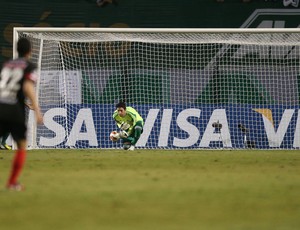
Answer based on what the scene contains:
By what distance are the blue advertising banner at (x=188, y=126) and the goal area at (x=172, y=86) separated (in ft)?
0.10

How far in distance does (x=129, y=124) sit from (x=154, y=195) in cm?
1255

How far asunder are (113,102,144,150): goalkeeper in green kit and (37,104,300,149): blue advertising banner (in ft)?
5.07

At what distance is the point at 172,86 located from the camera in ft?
89.9

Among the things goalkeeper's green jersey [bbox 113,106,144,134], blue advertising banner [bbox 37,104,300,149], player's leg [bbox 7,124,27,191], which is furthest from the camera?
blue advertising banner [bbox 37,104,300,149]

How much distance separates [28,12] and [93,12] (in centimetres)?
202

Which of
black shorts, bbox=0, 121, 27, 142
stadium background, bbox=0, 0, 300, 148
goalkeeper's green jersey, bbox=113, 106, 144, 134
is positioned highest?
stadium background, bbox=0, 0, 300, 148

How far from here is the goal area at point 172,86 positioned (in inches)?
1031

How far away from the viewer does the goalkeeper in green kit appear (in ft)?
81.2

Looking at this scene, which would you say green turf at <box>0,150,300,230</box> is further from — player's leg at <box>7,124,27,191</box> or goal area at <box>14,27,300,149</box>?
goal area at <box>14,27,300,149</box>

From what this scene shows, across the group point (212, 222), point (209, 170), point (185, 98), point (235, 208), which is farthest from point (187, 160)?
point (212, 222)

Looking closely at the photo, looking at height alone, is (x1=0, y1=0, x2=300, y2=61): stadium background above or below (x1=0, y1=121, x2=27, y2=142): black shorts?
above

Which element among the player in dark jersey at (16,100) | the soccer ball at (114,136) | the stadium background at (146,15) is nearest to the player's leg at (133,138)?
the soccer ball at (114,136)

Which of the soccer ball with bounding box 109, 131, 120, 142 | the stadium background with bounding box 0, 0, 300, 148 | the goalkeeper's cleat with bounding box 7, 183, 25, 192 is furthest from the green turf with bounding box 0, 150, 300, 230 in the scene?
the stadium background with bounding box 0, 0, 300, 148

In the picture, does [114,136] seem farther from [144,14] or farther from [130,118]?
[144,14]
